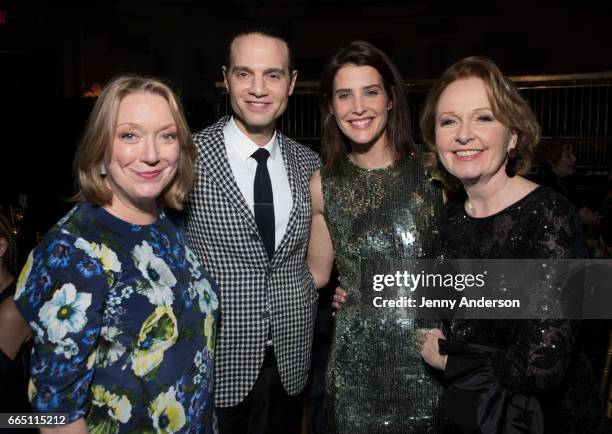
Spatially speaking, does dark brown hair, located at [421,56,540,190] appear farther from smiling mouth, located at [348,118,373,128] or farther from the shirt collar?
the shirt collar

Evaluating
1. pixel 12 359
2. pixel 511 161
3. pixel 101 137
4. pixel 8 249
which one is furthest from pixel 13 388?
pixel 511 161

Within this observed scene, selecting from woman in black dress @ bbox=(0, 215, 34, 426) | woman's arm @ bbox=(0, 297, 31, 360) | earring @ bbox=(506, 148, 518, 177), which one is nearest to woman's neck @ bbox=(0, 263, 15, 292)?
woman in black dress @ bbox=(0, 215, 34, 426)

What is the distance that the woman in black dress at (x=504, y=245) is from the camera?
1.42 metres

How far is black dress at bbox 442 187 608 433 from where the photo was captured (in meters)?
1.41

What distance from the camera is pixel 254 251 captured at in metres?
2.00

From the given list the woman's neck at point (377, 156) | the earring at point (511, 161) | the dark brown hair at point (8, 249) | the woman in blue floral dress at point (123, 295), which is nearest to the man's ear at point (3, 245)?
the dark brown hair at point (8, 249)

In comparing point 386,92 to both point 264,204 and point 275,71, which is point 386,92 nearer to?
point 275,71

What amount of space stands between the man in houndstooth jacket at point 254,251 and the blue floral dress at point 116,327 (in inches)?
16.4

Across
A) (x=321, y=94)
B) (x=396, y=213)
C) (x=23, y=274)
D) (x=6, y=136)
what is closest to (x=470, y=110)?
(x=396, y=213)

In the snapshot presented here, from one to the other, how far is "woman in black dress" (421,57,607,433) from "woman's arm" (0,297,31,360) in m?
1.47

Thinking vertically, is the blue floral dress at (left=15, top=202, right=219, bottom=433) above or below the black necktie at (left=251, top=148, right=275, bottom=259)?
below

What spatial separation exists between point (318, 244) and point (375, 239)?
0.99 ft

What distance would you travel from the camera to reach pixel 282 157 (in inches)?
89.1

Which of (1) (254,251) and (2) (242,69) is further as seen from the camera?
(2) (242,69)
